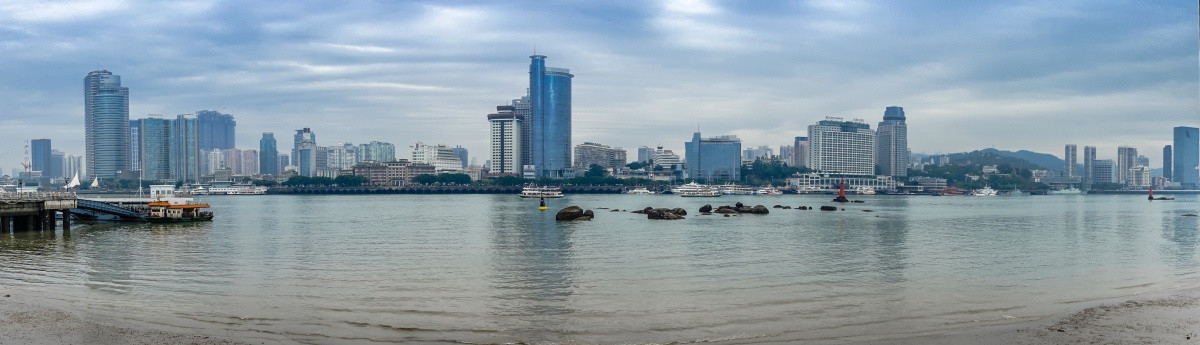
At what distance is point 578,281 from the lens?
2927 cm

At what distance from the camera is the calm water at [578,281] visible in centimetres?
2058

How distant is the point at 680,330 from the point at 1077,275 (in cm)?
2009

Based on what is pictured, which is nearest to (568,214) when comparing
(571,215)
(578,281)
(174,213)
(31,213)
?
(571,215)

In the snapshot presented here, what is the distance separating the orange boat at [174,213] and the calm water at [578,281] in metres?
11.0

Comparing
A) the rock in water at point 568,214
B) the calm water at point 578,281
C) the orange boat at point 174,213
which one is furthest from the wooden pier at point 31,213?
the rock in water at point 568,214

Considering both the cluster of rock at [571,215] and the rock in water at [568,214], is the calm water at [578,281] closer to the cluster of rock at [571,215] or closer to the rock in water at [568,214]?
the rock in water at [568,214]

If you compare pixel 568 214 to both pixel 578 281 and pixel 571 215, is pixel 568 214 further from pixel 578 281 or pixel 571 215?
pixel 578 281

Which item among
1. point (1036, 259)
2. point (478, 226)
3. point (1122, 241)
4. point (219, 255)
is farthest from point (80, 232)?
point (1122, 241)

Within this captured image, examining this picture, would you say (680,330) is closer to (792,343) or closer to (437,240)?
(792,343)

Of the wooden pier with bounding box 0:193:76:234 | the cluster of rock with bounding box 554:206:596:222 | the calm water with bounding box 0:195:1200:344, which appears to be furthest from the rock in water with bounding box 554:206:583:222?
the wooden pier with bounding box 0:193:76:234

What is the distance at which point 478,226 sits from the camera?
65875mm

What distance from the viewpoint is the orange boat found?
6525 centimetres

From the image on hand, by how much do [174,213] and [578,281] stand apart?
164 ft

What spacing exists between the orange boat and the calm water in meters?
11.0
